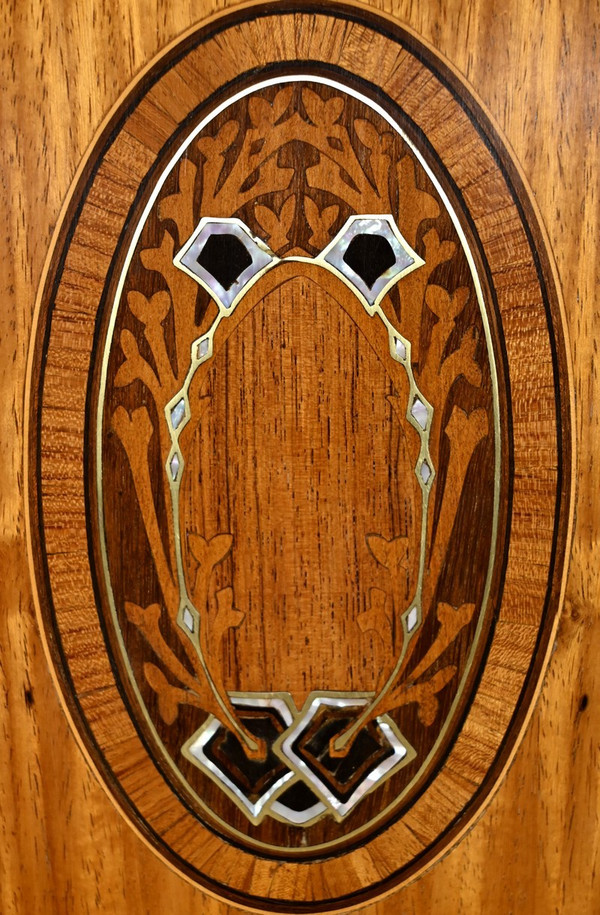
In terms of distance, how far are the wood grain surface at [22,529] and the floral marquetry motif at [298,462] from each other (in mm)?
18

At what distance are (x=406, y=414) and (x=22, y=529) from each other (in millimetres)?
289

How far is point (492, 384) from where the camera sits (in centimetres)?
53

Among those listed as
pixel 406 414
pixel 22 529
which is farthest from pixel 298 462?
pixel 22 529

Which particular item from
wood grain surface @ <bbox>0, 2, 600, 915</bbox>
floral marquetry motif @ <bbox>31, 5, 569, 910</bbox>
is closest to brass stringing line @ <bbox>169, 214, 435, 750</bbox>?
floral marquetry motif @ <bbox>31, 5, 569, 910</bbox>

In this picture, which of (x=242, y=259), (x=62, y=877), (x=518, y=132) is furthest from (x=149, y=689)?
(x=518, y=132)

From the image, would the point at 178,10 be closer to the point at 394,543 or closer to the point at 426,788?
the point at 394,543

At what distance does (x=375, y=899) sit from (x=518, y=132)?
56cm

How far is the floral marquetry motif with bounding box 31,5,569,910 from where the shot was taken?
1.69 feet

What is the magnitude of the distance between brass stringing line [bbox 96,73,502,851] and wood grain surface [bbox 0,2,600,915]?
0.06m

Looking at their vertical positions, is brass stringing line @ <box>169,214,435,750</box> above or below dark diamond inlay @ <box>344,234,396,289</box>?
below

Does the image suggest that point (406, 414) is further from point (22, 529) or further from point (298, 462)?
point (22, 529)

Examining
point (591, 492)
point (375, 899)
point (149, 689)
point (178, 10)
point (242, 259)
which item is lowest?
point (375, 899)

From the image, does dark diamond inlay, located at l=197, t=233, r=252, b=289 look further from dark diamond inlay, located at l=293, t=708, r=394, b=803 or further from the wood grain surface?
dark diamond inlay, located at l=293, t=708, r=394, b=803

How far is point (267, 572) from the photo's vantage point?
1.79 ft
